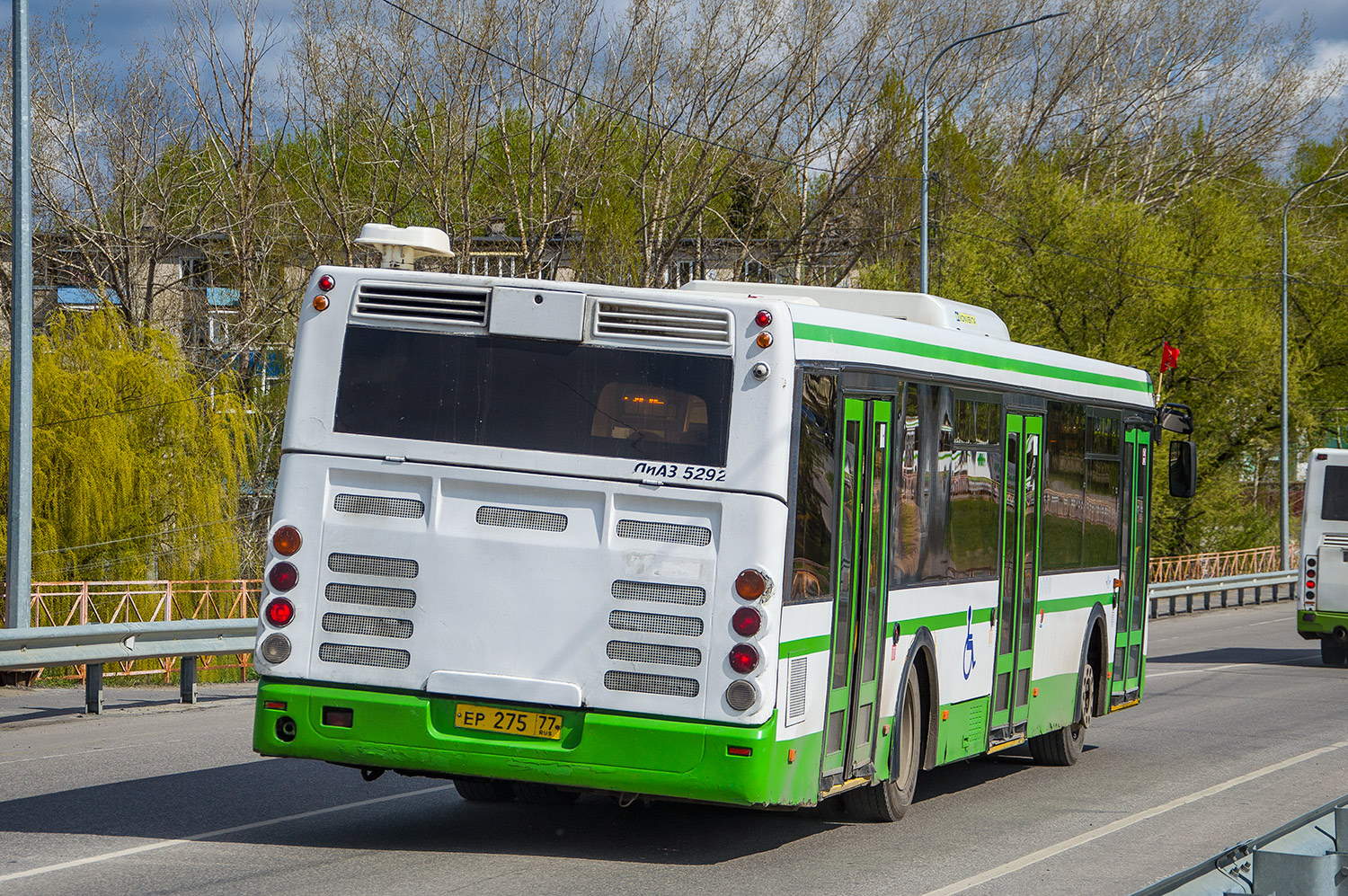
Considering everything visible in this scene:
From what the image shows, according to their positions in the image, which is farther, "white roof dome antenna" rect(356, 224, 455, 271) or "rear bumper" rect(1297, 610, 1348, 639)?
"rear bumper" rect(1297, 610, 1348, 639)

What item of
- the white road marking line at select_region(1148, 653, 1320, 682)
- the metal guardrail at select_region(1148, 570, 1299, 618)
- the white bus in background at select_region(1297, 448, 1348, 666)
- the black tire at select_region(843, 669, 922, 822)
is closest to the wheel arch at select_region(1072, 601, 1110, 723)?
the black tire at select_region(843, 669, 922, 822)

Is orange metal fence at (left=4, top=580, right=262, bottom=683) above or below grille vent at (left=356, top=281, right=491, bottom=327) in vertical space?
below

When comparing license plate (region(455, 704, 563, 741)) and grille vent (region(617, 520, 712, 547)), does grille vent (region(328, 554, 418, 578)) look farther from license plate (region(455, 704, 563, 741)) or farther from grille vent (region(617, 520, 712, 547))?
grille vent (region(617, 520, 712, 547))

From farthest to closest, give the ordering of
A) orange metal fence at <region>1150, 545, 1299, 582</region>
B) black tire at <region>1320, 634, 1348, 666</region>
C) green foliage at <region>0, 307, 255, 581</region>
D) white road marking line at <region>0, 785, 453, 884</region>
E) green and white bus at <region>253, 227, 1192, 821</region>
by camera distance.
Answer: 1. orange metal fence at <region>1150, 545, 1299, 582</region>
2. green foliage at <region>0, 307, 255, 581</region>
3. black tire at <region>1320, 634, 1348, 666</region>
4. green and white bus at <region>253, 227, 1192, 821</region>
5. white road marking line at <region>0, 785, 453, 884</region>

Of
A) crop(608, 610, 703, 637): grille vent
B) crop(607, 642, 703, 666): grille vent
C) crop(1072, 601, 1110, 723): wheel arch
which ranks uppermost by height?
crop(608, 610, 703, 637): grille vent

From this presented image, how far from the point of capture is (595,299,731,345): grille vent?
26.0 feet

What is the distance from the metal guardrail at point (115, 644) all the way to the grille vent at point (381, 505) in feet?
20.3

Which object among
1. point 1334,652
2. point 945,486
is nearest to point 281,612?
point 945,486

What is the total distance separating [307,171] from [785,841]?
113 feet

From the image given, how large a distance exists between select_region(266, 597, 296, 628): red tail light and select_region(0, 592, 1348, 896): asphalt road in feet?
3.54

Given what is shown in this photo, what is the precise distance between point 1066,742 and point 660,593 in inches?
235

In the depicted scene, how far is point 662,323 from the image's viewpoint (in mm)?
8000

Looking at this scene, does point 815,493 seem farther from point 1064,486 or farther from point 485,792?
point 1064,486

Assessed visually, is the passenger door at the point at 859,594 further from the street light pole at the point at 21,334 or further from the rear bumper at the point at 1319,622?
the rear bumper at the point at 1319,622
